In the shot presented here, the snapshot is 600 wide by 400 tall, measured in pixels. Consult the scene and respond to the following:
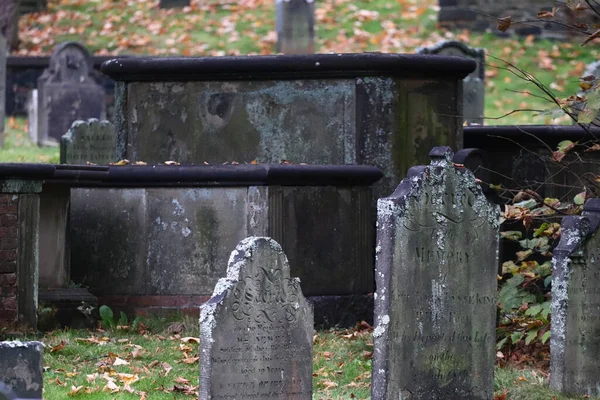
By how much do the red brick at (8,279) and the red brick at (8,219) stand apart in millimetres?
365

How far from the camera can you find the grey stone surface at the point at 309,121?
10.7 meters

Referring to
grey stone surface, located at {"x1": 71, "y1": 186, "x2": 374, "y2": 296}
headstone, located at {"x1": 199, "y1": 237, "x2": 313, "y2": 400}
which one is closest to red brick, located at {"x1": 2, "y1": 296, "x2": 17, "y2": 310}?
grey stone surface, located at {"x1": 71, "y1": 186, "x2": 374, "y2": 296}

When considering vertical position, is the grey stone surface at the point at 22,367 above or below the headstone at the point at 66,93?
below

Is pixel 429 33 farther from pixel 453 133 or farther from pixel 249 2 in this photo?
pixel 453 133

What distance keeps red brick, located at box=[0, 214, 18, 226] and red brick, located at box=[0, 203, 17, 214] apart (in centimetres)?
3

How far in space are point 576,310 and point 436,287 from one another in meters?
1.32

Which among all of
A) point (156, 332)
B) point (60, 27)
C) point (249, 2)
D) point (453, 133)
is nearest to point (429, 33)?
point (249, 2)

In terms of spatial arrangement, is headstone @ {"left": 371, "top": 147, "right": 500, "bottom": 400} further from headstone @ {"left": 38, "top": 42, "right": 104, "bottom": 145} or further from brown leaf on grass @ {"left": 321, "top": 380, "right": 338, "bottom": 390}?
headstone @ {"left": 38, "top": 42, "right": 104, "bottom": 145}

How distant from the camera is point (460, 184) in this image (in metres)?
7.41

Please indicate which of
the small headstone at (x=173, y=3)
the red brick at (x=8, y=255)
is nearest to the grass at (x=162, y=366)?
the red brick at (x=8, y=255)

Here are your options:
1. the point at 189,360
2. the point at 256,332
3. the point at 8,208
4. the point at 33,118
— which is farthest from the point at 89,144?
the point at 256,332

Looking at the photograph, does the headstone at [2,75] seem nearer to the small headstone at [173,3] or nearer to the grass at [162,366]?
the grass at [162,366]

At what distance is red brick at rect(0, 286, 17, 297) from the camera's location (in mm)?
9242

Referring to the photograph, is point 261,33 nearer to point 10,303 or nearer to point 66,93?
point 66,93
